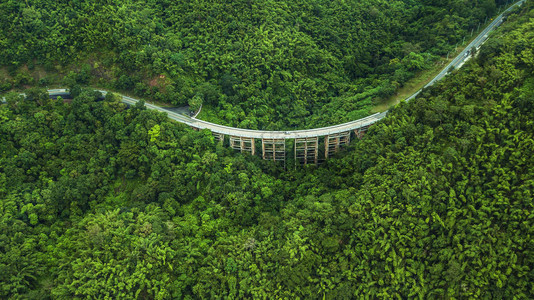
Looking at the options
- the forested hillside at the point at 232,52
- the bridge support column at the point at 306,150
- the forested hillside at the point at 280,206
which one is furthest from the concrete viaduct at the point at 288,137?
the forested hillside at the point at 280,206

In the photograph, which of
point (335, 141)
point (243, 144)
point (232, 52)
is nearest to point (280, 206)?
point (243, 144)

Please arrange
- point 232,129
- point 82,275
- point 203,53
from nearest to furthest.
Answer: point 82,275 → point 232,129 → point 203,53

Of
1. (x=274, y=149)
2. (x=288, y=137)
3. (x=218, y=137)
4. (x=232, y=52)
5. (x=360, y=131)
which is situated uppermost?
(x=232, y=52)

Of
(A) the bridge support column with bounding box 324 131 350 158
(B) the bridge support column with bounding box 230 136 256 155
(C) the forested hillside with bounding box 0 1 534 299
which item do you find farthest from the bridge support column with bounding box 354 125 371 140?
(B) the bridge support column with bounding box 230 136 256 155

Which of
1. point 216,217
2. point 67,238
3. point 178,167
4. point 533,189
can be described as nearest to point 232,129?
point 178,167

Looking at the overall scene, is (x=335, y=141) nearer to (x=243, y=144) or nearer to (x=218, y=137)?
(x=243, y=144)

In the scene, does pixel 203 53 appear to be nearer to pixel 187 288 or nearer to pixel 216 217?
pixel 216 217

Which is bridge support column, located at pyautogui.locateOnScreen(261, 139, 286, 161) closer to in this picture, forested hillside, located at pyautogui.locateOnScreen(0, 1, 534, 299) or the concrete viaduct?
the concrete viaduct
